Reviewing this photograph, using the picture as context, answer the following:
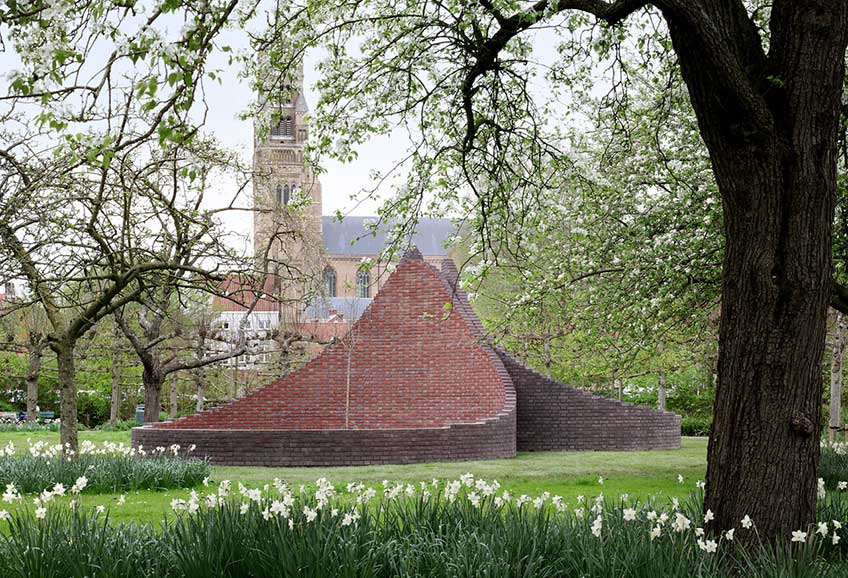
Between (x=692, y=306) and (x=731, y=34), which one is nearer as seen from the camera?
(x=731, y=34)

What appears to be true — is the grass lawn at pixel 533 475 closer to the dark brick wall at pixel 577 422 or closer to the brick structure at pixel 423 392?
the dark brick wall at pixel 577 422

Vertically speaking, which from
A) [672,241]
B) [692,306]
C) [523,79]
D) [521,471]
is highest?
[523,79]

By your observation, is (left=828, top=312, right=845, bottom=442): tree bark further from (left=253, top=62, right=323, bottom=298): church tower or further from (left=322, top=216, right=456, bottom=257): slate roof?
(left=322, top=216, right=456, bottom=257): slate roof

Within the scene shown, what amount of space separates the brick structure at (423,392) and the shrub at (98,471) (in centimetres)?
685

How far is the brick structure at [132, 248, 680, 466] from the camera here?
18750 millimetres

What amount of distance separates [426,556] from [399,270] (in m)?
15.7

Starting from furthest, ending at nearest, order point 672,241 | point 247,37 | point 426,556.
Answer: point 672,241 → point 247,37 → point 426,556

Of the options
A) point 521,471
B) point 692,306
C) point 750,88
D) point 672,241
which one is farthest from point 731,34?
point 521,471

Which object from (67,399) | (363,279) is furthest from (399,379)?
(67,399)

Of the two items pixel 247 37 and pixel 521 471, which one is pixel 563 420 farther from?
pixel 247 37

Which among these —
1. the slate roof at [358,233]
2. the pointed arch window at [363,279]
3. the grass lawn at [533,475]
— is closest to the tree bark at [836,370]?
the grass lawn at [533,475]

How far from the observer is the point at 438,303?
19.7m

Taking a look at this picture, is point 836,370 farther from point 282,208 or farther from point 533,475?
point 282,208

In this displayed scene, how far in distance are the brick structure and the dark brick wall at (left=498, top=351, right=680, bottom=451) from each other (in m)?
0.02
